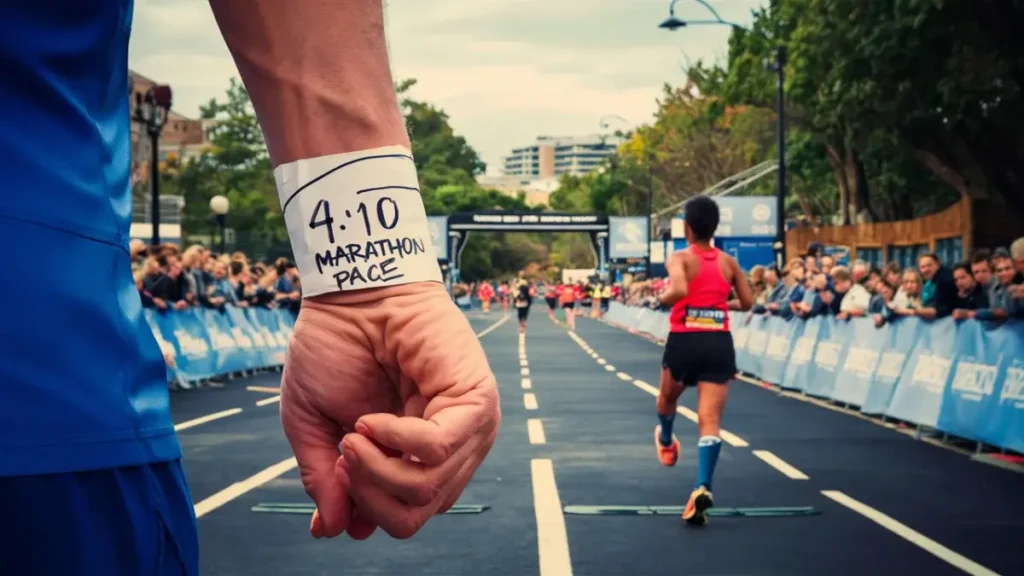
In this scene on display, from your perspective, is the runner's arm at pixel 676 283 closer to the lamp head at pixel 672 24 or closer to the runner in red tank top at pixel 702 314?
the runner in red tank top at pixel 702 314

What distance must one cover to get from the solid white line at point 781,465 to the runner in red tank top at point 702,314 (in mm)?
1608

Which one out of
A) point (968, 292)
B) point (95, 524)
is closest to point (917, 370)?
point (968, 292)

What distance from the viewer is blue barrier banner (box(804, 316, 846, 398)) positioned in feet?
60.0

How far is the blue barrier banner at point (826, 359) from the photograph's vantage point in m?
18.3

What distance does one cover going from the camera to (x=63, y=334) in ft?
4.63

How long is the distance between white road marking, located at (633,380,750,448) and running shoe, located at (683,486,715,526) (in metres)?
0.60

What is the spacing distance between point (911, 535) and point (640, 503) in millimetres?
1788

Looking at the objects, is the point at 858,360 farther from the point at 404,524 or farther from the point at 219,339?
the point at 404,524

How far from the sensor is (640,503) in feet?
30.6

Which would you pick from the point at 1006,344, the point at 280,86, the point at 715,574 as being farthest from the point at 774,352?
the point at 280,86

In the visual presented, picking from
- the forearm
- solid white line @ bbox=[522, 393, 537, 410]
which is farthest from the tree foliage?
the forearm

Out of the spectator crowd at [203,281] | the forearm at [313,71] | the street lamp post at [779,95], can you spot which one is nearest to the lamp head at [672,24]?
the street lamp post at [779,95]

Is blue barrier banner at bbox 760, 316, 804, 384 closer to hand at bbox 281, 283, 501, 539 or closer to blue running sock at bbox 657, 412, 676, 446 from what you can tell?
blue running sock at bbox 657, 412, 676, 446

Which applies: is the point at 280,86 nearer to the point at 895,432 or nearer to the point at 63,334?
the point at 63,334
